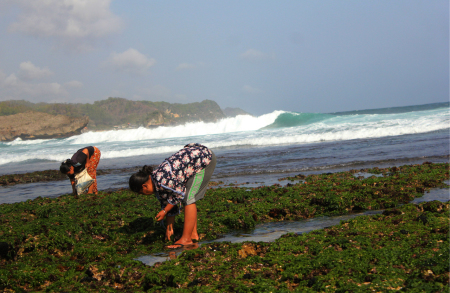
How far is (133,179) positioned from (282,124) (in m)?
37.5

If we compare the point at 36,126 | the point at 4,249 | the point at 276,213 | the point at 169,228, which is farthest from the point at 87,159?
the point at 36,126

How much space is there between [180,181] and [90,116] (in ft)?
333

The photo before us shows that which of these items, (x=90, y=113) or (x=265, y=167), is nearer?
(x=265, y=167)

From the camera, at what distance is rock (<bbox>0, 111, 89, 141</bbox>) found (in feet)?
191

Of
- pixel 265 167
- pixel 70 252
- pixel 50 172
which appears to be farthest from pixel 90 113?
pixel 70 252

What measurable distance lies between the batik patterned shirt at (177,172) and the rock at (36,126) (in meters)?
62.4

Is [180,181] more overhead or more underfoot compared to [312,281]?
more overhead

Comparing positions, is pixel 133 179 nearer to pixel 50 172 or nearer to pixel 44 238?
pixel 44 238

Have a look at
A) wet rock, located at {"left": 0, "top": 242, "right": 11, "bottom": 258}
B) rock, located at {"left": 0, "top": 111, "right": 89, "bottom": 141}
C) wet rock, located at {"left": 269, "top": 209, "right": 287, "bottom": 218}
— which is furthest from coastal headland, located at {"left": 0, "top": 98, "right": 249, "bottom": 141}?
wet rock, located at {"left": 269, "top": 209, "right": 287, "bottom": 218}

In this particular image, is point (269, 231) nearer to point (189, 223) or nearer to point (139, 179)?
point (189, 223)

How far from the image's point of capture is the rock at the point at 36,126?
5816cm

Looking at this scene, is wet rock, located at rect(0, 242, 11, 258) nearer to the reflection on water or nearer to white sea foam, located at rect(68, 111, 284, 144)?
the reflection on water

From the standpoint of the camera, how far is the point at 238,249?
12.4 feet

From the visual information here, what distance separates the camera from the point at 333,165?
11.5 m
